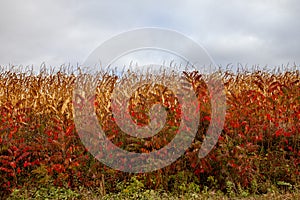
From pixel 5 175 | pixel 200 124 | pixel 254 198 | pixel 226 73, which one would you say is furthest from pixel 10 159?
pixel 226 73

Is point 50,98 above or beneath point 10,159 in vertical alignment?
above

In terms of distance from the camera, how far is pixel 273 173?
5.96 m

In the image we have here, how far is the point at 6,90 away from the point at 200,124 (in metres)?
4.35

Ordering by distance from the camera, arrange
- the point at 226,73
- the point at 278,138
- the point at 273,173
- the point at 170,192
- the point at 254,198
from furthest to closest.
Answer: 1. the point at 226,73
2. the point at 278,138
3. the point at 273,173
4. the point at 170,192
5. the point at 254,198

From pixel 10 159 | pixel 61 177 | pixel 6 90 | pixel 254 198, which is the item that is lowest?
pixel 254 198

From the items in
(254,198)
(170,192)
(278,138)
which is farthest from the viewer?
(278,138)

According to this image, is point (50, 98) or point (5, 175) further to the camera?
point (50, 98)

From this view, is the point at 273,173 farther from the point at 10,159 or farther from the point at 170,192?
the point at 10,159

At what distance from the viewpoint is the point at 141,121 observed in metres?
5.66

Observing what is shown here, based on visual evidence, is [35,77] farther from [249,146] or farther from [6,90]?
[249,146]

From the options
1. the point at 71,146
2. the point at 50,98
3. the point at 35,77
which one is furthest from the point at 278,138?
the point at 35,77

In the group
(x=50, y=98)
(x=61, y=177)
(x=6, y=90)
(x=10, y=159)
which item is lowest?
(x=61, y=177)

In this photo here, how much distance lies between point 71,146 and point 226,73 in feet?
12.0

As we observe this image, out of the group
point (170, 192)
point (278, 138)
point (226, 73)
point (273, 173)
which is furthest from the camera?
point (226, 73)
